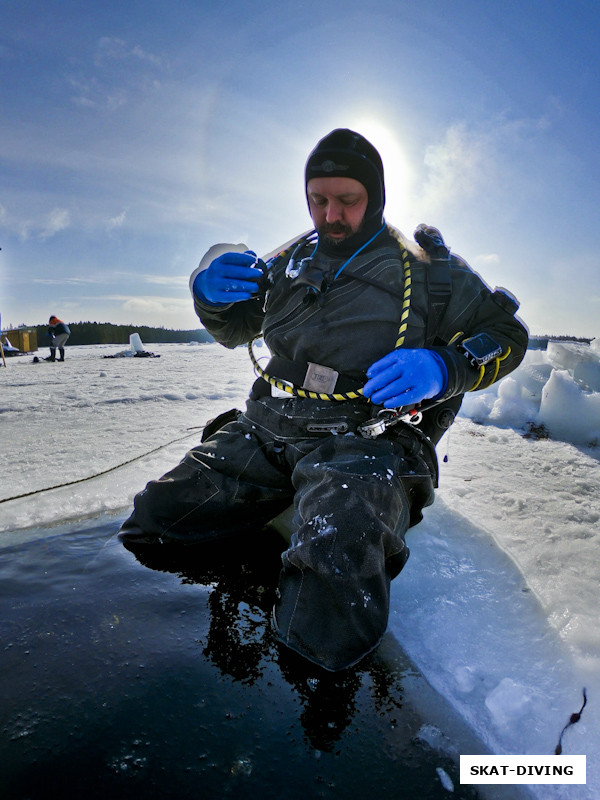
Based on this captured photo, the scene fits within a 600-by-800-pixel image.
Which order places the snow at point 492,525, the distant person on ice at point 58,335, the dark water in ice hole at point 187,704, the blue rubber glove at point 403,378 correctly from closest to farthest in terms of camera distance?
the dark water in ice hole at point 187,704 → the snow at point 492,525 → the blue rubber glove at point 403,378 → the distant person on ice at point 58,335

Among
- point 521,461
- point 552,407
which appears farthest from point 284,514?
point 552,407

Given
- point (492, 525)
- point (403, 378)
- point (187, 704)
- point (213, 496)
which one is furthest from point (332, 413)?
point (187, 704)

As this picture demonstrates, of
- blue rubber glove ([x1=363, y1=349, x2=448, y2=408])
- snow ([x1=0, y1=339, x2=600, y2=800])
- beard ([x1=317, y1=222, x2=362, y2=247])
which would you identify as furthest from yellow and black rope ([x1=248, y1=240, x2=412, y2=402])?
snow ([x1=0, y1=339, x2=600, y2=800])

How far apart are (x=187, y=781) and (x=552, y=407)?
3.75m

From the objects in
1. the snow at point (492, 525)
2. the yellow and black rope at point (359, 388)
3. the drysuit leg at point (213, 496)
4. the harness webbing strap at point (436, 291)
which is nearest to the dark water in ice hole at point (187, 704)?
the snow at point (492, 525)

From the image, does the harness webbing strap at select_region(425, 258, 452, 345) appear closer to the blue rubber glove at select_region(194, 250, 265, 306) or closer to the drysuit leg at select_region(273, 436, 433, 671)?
the drysuit leg at select_region(273, 436, 433, 671)

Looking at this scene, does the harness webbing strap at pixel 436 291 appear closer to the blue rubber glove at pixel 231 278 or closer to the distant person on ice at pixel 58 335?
the blue rubber glove at pixel 231 278

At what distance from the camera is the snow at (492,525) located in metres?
1.16

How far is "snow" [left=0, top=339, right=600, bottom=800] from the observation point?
116cm

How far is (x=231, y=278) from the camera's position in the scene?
6.63 feet

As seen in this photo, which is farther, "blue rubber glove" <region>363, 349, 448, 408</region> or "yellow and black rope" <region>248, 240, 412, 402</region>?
"yellow and black rope" <region>248, 240, 412, 402</region>

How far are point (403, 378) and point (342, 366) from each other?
289mm

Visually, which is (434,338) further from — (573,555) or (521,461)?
(521,461)

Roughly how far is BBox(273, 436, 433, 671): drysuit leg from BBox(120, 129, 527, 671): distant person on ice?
10 mm
